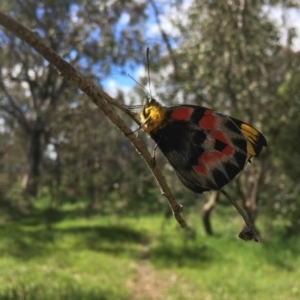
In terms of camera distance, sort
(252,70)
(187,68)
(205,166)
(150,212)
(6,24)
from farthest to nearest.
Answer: (150,212) → (187,68) → (252,70) → (6,24) → (205,166)

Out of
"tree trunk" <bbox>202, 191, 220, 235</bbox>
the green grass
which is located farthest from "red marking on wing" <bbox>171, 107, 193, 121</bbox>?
"tree trunk" <bbox>202, 191, 220, 235</bbox>

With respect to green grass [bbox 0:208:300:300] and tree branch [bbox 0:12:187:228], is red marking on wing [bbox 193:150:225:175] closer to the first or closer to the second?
tree branch [bbox 0:12:187:228]

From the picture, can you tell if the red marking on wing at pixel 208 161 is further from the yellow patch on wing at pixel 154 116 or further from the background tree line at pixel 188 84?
the background tree line at pixel 188 84

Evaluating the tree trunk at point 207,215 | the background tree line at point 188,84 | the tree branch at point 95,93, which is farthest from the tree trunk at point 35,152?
the tree branch at point 95,93

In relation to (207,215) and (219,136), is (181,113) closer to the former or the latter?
(219,136)

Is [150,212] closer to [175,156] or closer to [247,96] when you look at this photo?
[247,96]

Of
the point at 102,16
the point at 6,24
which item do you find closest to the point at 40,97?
the point at 102,16
